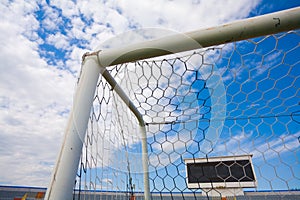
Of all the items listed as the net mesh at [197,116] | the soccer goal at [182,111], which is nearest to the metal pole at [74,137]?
the soccer goal at [182,111]

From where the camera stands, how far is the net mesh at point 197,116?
669 mm

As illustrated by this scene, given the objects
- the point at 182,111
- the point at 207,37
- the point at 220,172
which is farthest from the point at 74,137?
the point at 220,172

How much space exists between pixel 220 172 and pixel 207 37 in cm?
121

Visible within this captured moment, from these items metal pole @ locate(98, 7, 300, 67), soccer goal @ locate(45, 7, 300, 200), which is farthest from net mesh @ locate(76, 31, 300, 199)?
metal pole @ locate(98, 7, 300, 67)

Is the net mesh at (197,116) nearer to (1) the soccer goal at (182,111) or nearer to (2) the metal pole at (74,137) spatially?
(1) the soccer goal at (182,111)

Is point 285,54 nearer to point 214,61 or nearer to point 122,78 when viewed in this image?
point 214,61

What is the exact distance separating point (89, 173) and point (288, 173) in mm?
969

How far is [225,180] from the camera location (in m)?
1.33

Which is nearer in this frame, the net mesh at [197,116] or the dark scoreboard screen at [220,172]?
the net mesh at [197,116]

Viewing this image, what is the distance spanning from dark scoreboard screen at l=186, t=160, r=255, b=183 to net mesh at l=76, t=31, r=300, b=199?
0.13m

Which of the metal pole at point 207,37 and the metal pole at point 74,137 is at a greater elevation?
the metal pole at point 207,37

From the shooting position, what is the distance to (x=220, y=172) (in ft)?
4.49

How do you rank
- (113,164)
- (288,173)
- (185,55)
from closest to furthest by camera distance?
1. (185,55)
2. (113,164)
3. (288,173)

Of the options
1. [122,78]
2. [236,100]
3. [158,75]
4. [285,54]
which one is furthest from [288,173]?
[122,78]
